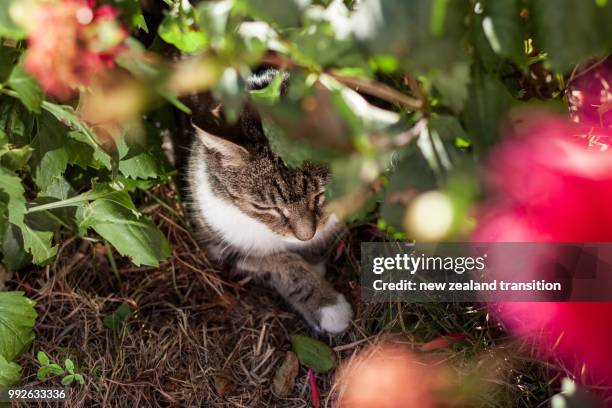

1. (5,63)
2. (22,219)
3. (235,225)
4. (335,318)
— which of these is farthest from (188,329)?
(5,63)

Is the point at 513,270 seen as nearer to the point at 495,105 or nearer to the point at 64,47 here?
the point at 495,105

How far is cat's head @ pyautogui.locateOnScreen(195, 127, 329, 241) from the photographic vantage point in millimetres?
1780

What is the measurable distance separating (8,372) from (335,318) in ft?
3.11

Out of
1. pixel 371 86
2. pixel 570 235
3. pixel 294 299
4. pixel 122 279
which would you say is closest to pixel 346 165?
pixel 371 86

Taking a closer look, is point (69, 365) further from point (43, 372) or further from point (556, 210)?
point (556, 210)

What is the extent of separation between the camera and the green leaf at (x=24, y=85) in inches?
49.9

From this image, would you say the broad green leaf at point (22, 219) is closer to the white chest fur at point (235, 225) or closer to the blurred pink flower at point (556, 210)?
the white chest fur at point (235, 225)

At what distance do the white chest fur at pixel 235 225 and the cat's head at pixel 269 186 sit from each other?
0.12 feet

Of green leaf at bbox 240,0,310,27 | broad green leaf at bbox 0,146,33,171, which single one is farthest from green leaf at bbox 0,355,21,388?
green leaf at bbox 240,0,310,27

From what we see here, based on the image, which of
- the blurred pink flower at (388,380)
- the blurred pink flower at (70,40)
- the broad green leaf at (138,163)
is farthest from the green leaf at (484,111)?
the broad green leaf at (138,163)

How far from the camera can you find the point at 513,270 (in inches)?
62.8

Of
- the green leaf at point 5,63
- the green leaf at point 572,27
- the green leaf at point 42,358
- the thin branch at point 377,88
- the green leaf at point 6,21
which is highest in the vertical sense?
the green leaf at point 572,27

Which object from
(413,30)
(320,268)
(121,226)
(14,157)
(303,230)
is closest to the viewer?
(413,30)

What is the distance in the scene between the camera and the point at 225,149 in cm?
180
